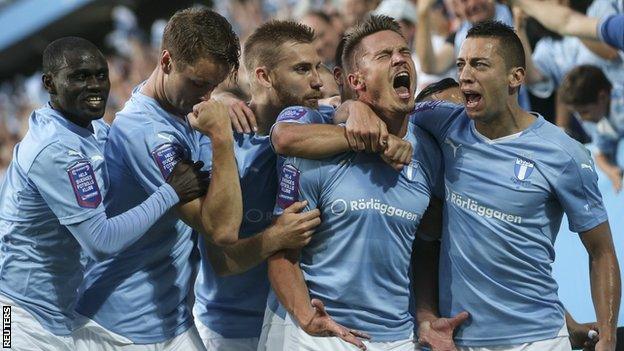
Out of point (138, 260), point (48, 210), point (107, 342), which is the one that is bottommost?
point (107, 342)

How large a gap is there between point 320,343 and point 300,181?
2.05ft

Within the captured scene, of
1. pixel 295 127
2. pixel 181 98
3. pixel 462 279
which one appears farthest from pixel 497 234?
pixel 181 98

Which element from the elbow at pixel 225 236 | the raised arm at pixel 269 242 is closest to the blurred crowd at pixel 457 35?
the raised arm at pixel 269 242

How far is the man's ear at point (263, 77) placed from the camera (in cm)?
457

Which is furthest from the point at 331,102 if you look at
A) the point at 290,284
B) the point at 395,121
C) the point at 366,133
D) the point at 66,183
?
the point at 66,183

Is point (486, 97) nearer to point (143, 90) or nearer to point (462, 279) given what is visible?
point (462, 279)

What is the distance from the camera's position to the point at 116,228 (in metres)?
3.84

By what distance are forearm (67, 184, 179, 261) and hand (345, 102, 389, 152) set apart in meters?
0.73

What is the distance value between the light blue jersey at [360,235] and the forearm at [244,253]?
14 cm

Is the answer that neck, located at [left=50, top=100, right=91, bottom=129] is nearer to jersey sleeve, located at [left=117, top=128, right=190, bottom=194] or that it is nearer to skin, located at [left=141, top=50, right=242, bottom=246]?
jersey sleeve, located at [left=117, top=128, right=190, bottom=194]

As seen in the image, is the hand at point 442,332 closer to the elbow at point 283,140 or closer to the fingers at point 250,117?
the elbow at point 283,140

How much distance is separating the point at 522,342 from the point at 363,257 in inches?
27.7

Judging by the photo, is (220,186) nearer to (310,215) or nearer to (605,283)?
(310,215)

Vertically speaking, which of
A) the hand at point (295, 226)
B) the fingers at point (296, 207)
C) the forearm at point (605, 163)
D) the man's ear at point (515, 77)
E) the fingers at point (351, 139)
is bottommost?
the forearm at point (605, 163)
